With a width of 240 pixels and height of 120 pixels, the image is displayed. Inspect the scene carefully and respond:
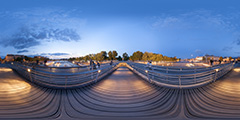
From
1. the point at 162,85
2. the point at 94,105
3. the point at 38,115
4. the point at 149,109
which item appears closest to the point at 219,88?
the point at 162,85

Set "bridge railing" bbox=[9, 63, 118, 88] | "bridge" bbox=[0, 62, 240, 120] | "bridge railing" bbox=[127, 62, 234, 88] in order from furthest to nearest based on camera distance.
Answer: "bridge railing" bbox=[9, 63, 118, 88] → "bridge railing" bbox=[127, 62, 234, 88] → "bridge" bbox=[0, 62, 240, 120]

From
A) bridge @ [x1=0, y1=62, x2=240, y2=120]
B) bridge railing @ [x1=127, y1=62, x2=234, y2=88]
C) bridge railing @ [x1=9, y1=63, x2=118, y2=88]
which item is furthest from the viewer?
bridge railing @ [x1=9, y1=63, x2=118, y2=88]

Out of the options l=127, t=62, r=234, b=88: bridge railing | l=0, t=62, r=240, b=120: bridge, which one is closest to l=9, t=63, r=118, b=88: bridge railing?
l=0, t=62, r=240, b=120: bridge

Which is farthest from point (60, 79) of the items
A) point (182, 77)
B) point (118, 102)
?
point (182, 77)

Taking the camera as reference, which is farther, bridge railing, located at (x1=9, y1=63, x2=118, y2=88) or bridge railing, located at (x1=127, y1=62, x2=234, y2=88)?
bridge railing, located at (x1=9, y1=63, x2=118, y2=88)

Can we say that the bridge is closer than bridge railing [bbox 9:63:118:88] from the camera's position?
Yes

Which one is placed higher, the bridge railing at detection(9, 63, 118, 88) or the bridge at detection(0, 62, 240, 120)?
the bridge railing at detection(9, 63, 118, 88)

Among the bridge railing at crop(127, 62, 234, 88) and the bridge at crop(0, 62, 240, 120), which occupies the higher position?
the bridge railing at crop(127, 62, 234, 88)

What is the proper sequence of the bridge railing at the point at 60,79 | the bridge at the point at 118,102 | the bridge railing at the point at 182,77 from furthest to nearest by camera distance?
the bridge railing at the point at 60,79, the bridge railing at the point at 182,77, the bridge at the point at 118,102

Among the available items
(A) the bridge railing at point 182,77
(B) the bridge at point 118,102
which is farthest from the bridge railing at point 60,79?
(A) the bridge railing at point 182,77

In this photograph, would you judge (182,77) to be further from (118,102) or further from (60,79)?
(60,79)

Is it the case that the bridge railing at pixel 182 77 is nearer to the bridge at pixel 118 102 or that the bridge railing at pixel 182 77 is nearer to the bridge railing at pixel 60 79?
Result: the bridge at pixel 118 102

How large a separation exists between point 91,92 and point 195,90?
529cm

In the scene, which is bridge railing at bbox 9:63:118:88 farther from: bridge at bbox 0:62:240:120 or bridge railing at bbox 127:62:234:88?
bridge railing at bbox 127:62:234:88
